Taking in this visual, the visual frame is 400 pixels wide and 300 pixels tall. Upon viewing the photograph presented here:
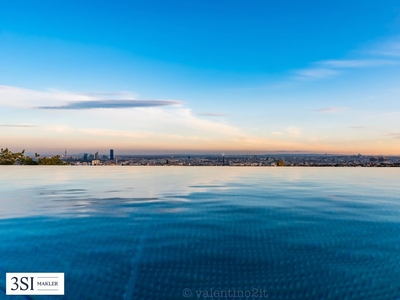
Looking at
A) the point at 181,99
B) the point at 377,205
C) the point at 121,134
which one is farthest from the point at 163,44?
the point at 377,205

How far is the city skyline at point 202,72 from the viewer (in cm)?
1545

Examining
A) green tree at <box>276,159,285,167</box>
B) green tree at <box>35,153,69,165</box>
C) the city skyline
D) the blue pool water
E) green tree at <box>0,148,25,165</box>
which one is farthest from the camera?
green tree at <box>35,153,69,165</box>

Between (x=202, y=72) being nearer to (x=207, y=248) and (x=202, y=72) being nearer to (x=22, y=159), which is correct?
(x=22, y=159)

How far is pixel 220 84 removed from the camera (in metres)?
19.6

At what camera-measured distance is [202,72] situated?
19.3 meters

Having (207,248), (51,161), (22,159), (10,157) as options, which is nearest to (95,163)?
(51,161)

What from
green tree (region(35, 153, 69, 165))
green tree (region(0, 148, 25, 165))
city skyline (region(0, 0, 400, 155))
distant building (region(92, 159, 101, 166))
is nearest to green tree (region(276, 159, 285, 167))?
city skyline (region(0, 0, 400, 155))

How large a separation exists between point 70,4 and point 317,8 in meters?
12.5

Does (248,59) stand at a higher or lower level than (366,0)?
lower

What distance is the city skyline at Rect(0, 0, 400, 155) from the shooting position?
15.5m

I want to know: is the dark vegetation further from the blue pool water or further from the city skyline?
the blue pool water

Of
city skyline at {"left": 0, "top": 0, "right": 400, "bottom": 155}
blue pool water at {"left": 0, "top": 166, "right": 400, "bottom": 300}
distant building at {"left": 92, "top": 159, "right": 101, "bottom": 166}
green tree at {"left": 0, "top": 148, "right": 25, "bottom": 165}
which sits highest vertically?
city skyline at {"left": 0, "top": 0, "right": 400, "bottom": 155}

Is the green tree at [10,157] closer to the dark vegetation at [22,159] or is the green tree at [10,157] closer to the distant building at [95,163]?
the dark vegetation at [22,159]

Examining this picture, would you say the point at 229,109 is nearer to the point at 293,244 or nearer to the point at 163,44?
the point at 163,44
